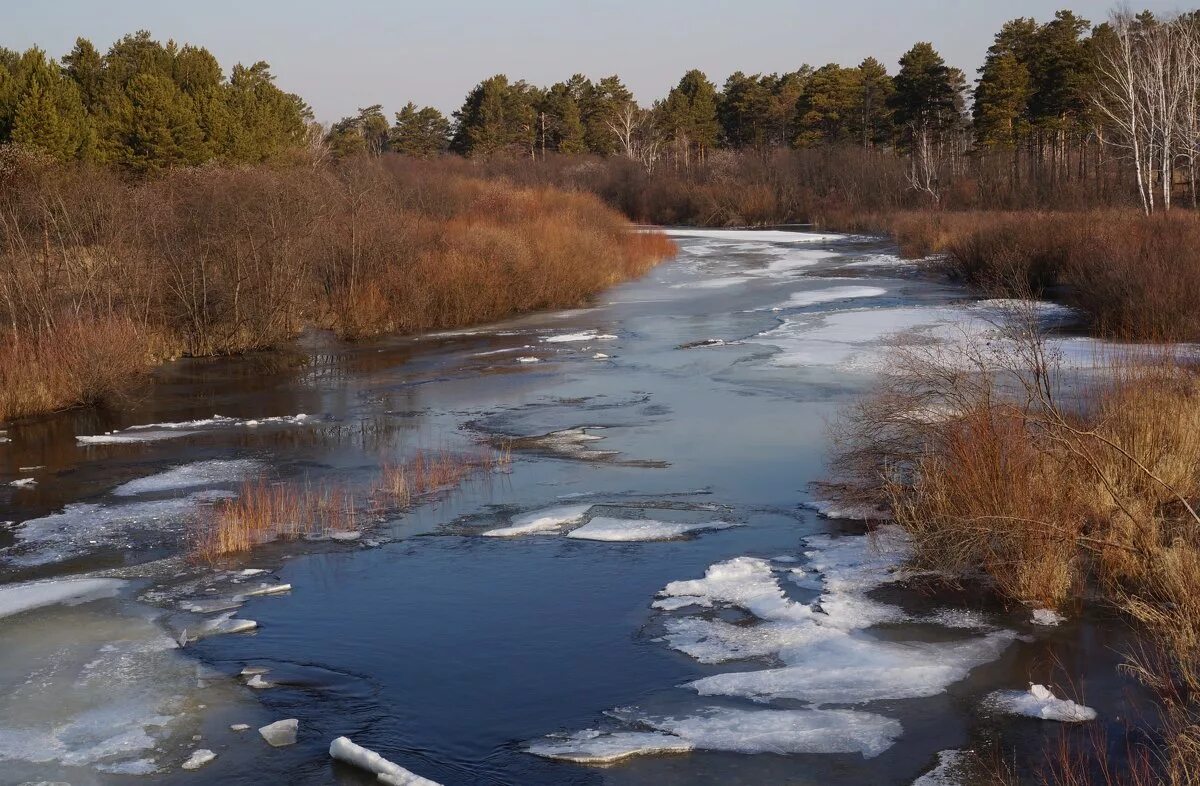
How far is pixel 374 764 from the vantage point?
6.48 meters

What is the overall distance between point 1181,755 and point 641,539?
234 inches

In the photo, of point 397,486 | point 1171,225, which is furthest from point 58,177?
point 1171,225

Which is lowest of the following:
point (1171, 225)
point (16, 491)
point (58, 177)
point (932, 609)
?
point (932, 609)

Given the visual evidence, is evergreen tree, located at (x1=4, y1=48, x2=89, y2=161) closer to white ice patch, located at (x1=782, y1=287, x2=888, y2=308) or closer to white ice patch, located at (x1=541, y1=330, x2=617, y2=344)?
white ice patch, located at (x1=541, y1=330, x2=617, y2=344)

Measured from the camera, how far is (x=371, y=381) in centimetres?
2072

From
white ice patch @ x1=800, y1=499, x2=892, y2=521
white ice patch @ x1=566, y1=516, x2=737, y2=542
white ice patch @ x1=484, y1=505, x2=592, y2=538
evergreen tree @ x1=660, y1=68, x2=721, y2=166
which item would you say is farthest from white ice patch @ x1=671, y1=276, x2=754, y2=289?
evergreen tree @ x1=660, y1=68, x2=721, y2=166

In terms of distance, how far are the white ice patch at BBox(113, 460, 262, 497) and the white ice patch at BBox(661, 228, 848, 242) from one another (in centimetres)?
4312

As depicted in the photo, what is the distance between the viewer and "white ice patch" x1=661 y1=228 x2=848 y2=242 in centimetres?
5528

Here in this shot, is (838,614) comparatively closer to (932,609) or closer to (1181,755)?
(932,609)

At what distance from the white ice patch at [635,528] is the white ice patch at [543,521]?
234 mm

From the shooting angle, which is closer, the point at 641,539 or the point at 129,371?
the point at 641,539

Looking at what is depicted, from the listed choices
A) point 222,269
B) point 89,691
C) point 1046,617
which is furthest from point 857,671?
point 222,269

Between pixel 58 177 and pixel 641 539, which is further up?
pixel 58 177

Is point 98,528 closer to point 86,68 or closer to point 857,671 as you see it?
point 857,671
